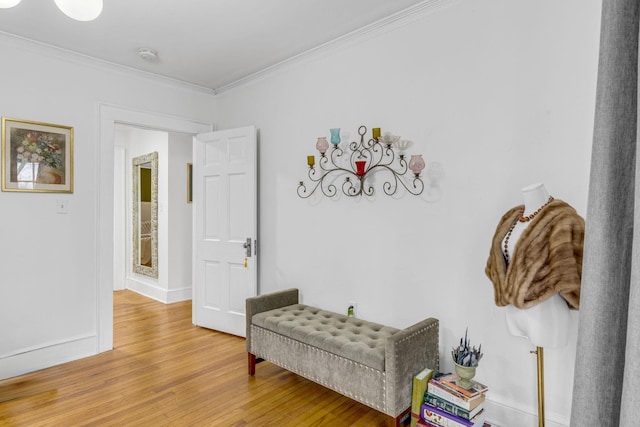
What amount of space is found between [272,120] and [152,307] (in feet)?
9.95

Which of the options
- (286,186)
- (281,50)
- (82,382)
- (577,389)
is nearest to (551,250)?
(577,389)

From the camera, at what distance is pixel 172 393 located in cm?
264

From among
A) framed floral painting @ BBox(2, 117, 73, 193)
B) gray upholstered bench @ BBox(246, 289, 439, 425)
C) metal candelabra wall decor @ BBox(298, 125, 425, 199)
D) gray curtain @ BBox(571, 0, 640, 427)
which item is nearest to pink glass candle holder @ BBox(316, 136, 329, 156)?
metal candelabra wall decor @ BBox(298, 125, 425, 199)

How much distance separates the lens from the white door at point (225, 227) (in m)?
3.66

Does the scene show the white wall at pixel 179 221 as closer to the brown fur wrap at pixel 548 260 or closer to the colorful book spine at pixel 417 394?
the colorful book spine at pixel 417 394

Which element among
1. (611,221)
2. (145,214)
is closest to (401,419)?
(611,221)

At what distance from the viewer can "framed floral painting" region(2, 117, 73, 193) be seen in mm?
2957

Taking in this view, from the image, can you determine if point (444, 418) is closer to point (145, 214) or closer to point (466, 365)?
point (466, 365)

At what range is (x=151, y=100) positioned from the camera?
3770 mm

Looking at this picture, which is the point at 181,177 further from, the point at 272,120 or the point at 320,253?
the point at 320,253

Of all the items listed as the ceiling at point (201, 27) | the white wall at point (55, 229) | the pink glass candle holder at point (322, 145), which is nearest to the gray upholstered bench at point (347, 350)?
the pink glass candle holder at point (322, 145)

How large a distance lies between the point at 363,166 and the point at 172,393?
2.15 m

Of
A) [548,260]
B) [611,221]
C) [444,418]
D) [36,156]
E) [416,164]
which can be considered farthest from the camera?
[36,156]

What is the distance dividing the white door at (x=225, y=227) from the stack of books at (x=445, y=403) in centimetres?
192
